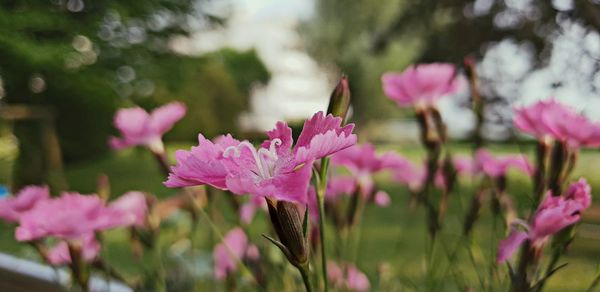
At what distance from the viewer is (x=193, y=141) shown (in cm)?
975

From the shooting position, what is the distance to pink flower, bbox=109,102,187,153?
18.6 inches

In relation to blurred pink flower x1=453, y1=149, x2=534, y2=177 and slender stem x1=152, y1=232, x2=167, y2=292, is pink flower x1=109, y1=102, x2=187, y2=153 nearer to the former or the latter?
slender stem x1=152, y1=232, x2=167, y2=292

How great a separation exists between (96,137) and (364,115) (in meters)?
5.76

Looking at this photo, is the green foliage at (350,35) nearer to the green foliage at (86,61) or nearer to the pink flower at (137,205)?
the green foliage at (86,61)

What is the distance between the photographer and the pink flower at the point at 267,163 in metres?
0.20

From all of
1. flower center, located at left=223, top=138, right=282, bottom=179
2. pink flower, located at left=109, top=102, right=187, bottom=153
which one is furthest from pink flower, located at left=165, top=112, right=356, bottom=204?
pink flower, located at left=109, top=102, right=187, bottom=153

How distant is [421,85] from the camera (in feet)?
1.63

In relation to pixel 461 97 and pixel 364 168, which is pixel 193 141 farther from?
pixel 364 168

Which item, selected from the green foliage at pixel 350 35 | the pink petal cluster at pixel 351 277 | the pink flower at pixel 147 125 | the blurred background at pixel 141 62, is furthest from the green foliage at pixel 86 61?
the green foliage at pixel 350 35

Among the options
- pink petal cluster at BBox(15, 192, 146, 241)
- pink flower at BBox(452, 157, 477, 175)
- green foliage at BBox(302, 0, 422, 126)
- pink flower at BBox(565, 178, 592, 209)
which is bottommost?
green foliage at BBox(302, 0, 422, 126)

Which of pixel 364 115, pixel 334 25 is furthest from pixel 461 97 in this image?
pixel 364 115

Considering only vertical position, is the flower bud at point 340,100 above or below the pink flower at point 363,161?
above

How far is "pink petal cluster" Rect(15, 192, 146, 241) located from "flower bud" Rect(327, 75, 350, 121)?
0.73 feet

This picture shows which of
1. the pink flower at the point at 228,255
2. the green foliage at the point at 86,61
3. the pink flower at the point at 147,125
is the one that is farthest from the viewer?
the green foliage at the point at 86,61
